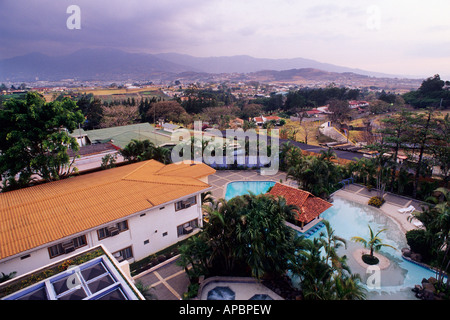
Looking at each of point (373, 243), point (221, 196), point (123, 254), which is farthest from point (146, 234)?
point (373, 243)

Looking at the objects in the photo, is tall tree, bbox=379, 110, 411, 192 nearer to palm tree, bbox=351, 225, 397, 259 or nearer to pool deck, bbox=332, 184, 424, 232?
pool deck, bbox=332, 184, 424, 232

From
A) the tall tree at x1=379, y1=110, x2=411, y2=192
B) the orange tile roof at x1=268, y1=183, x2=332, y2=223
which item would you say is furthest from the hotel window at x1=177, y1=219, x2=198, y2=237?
the tall tree at x1=379, y1=110, x2=411, y2=192

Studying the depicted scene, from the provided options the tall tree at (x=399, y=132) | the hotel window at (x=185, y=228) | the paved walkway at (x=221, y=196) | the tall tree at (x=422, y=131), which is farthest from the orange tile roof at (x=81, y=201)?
the tall tree at (x=422, y=131)

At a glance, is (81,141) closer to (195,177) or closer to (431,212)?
(195,177)

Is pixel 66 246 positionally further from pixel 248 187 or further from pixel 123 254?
pixel 248 187
